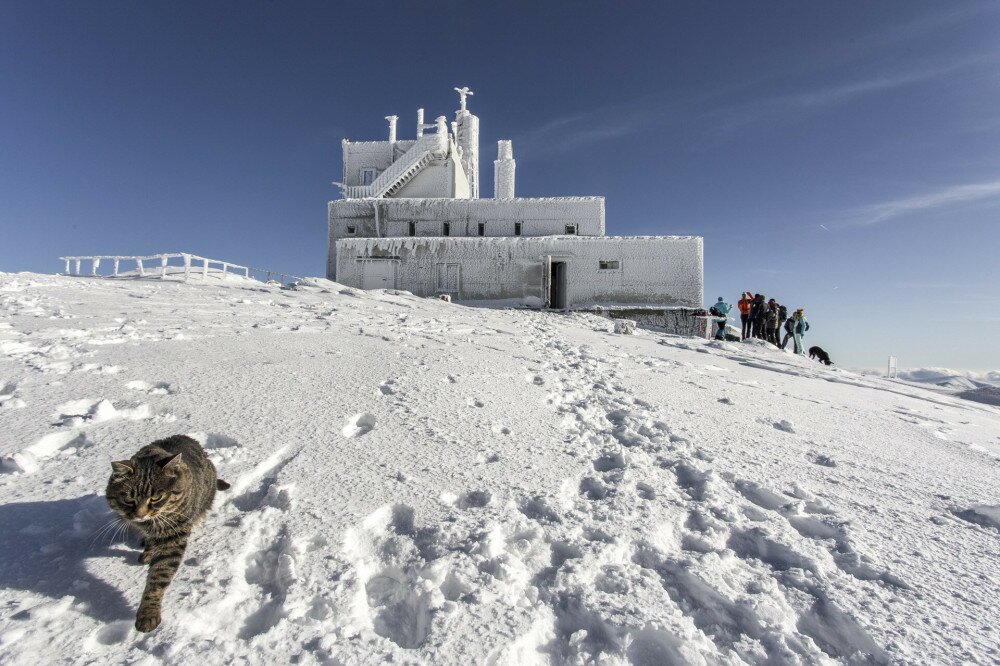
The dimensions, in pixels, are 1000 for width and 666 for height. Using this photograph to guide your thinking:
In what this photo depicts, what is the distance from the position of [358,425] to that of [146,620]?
8.41 feet

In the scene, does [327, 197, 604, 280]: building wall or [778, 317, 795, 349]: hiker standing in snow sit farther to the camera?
[327, 197, 604, 280]: building wall

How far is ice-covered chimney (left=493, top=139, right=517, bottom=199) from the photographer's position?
33.7 m

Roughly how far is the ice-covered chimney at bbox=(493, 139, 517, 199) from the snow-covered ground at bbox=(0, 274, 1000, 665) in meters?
28.7

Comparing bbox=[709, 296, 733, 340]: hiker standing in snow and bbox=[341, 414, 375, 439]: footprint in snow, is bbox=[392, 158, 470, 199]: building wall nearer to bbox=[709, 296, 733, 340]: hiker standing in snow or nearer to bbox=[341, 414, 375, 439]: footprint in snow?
bbox=[709, 296, 733, 340]: hiker standing in snow

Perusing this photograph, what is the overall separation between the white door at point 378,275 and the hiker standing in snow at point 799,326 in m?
18.3

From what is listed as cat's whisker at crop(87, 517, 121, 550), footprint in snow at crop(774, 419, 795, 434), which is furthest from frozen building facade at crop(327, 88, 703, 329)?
cat's whisker at crop(87, 517, 121, 550)

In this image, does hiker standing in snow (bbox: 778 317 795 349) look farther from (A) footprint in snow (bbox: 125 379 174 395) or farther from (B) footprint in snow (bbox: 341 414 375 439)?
(A) footprint in snow (bbox: 125 379 174 395)

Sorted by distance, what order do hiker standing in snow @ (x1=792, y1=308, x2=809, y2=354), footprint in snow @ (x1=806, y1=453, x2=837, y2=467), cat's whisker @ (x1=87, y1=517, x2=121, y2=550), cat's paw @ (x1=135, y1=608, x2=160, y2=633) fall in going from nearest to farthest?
cat's paw @ (x1=135, y1=608, x2=160, y2=633), cat's whisker @ (x1=87, y1=517, x2=121, y2=550), footprint in snow @ (x1=806, y1=453, x2=837, y2=467), hiker standing in snow @ (x1=792, y1=308, x2=809, y2=354)

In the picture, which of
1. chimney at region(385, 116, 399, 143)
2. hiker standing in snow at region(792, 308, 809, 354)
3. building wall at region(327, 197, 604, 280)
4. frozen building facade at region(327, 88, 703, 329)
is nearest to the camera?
hiker standing in snow at region(792, 308, 809, 354)

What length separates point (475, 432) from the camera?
4809 millimetres

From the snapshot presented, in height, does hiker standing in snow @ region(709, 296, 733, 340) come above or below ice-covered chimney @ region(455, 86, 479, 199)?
below

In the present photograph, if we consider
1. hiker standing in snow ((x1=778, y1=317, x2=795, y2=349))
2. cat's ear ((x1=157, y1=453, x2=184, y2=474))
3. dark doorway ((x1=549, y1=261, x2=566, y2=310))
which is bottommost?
cat's ear ((x1=157, y1=453, x2=184, y2=474))

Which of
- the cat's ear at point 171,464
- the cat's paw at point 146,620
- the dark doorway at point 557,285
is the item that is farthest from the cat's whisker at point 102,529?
the dark doorway at point 557,285

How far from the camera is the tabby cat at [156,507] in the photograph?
238 cm
